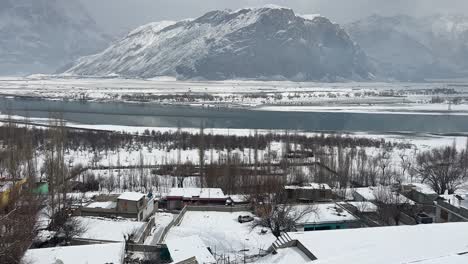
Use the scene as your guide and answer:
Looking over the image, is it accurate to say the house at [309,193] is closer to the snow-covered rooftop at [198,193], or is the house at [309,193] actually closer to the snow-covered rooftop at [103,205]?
the snow-covered rooftop at [198,193]

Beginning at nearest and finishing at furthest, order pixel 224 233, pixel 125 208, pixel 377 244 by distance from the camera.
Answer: pixel 377 244
pixel 224 233
pixel 125 208

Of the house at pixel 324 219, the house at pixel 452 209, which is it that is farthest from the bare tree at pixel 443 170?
the house at pixel 324 219

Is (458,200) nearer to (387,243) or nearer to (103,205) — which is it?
(387,243)

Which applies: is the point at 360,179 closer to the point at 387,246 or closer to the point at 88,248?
the point at 387,246

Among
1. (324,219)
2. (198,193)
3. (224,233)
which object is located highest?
(198,193)

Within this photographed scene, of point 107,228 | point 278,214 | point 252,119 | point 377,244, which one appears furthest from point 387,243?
point 252,119

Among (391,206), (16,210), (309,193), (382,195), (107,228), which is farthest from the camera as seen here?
(309,193)

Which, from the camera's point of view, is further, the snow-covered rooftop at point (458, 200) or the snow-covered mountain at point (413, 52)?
the snow-covered mountain at point (413, 52)
